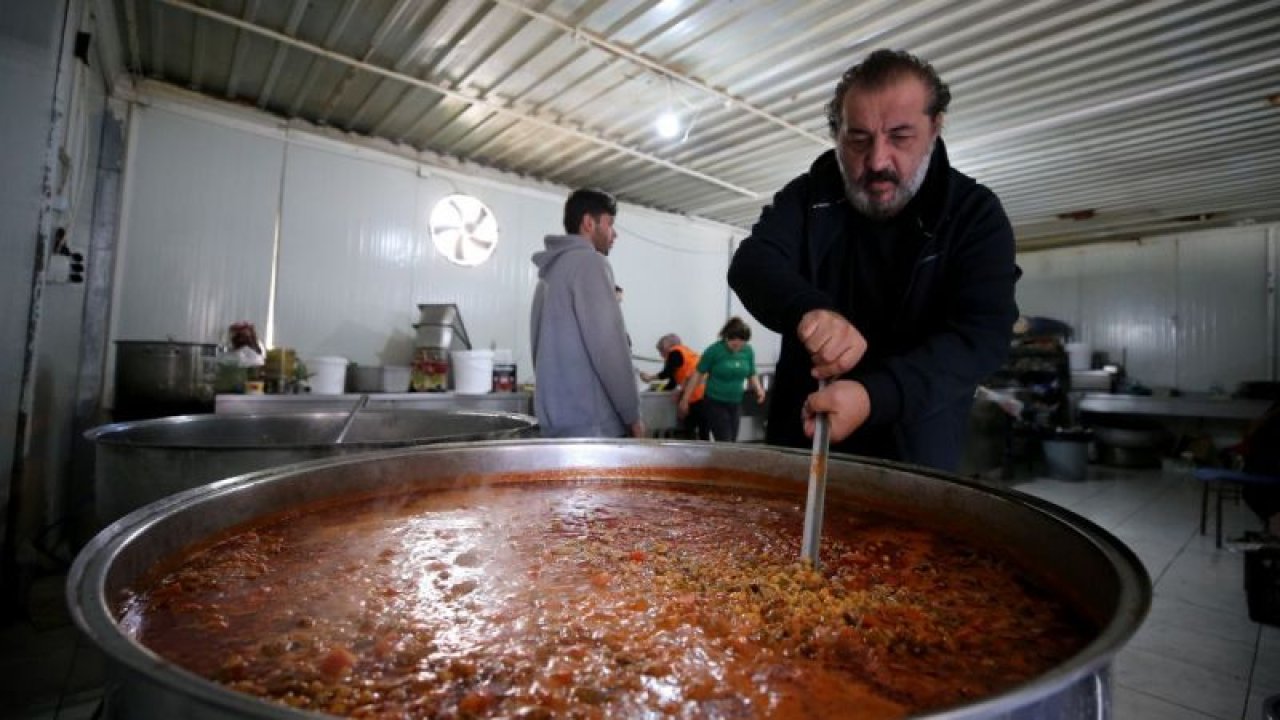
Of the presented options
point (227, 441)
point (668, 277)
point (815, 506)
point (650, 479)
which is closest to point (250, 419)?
point (227, 441)

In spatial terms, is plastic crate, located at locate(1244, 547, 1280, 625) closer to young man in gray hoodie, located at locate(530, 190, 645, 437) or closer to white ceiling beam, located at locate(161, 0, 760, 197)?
young man in gray hoodie, located at locate(530, 190, 645, 437)

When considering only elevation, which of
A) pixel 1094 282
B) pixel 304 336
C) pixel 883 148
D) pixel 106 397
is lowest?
pixel 106 397

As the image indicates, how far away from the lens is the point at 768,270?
1521 mm

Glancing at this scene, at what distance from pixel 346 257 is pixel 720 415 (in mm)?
3829

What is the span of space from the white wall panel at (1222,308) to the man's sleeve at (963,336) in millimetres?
10105

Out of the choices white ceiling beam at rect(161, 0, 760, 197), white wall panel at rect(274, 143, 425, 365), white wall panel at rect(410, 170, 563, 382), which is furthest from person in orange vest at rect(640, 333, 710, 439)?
white wall panel at rect(274, 143, 425, 365)

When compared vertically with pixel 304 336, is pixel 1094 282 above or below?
above

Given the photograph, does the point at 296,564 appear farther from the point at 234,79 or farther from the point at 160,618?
the point at 234,79

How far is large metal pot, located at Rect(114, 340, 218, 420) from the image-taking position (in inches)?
143

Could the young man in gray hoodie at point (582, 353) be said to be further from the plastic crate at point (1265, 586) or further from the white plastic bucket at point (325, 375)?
the plastic crate at point (1265, 586)

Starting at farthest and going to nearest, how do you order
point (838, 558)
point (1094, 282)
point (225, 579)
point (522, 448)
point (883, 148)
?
point (1094, 282)
point (522, 448)
point (883, 148)
point (838, 558)
point (225, 579)

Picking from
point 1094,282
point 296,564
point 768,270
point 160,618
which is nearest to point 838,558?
point 768,270

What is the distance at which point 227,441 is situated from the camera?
2449 millimetres

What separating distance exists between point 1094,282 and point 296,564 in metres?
11.9
